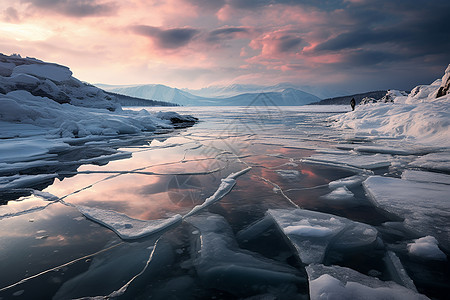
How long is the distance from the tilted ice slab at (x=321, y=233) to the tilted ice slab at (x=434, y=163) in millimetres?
4412

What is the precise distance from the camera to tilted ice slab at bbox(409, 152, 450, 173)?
5.67m

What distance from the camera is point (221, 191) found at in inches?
173

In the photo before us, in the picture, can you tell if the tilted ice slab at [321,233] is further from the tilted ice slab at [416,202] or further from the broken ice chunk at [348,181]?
the broken ice chunk at [348,181]

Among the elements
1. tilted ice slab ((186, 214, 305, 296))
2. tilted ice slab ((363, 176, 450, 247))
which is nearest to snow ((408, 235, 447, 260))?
tilted ice slab ((363, 176, 450, 247))

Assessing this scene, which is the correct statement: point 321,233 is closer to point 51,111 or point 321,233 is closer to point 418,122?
point 418,122

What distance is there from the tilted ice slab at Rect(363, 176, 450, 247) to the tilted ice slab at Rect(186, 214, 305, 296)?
2.04m

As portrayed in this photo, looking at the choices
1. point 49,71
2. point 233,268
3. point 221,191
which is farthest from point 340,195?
point 49,71

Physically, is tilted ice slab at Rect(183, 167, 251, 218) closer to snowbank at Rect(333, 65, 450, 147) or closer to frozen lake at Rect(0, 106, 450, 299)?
frozen lake at Rect(0, 106, 450, 299)

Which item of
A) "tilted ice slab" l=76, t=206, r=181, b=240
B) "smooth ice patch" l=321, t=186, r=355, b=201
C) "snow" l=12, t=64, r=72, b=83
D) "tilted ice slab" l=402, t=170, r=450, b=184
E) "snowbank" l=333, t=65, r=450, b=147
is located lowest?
"smooth ice patch" l=321, t=186, r=355, b=201

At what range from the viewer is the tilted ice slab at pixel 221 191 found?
3680 mm

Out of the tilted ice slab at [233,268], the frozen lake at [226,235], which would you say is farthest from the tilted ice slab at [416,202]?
the tilted ice slab at [233,268]

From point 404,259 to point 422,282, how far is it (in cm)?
34

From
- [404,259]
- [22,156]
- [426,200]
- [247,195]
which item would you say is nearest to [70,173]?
[22,156]

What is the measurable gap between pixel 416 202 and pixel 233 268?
3.31 meters
